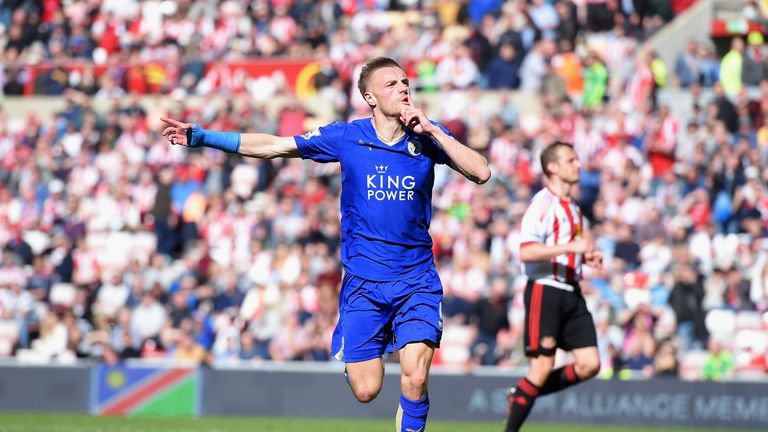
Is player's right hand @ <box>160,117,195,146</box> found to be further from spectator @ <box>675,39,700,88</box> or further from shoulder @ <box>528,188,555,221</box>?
spectator @ <box>675,39,700,88</box>

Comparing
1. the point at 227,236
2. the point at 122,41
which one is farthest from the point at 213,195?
the point at 122,41

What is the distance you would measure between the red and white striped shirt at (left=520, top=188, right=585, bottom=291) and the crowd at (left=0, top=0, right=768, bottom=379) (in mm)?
5548

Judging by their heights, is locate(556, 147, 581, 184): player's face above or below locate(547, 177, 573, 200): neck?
above

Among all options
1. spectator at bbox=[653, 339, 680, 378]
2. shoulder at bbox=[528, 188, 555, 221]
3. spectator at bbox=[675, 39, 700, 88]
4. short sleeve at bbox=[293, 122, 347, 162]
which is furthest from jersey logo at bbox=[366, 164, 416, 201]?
spectator at bbox=[675, 39, 700, 88]

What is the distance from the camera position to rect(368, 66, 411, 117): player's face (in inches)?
356

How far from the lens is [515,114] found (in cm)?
2153

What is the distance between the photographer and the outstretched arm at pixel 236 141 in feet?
29.5

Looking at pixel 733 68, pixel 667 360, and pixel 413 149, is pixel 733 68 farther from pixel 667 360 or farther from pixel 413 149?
pixel 413 149

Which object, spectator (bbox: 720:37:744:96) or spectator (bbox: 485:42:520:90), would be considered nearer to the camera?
spectator (bbox: 720:37:744:96)

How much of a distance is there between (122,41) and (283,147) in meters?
18.3

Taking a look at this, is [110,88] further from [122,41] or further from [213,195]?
[213,195]

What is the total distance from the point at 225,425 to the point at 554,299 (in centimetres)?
572

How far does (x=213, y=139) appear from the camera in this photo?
9086 millimetres

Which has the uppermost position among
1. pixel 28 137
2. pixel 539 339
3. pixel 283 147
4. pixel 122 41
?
pixel 122 41
